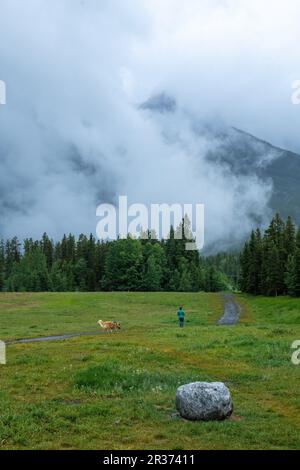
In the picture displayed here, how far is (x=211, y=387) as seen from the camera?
18.6 meters

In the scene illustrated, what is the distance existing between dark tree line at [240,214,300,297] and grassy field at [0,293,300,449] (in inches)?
2394

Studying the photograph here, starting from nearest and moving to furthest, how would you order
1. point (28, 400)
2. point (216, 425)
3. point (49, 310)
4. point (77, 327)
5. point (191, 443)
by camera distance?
1. point (191, 443)
2. point (216, 425)
3. point (28, 400)
4. point (77, 327)
5. point (49, 310)

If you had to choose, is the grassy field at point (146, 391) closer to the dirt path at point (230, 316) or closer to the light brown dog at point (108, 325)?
the light brown dog at point (108, 325)

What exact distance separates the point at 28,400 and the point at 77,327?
39599mm

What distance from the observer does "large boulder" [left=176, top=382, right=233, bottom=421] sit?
1838 centimetres

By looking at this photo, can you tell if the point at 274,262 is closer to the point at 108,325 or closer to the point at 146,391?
the point at 108,325

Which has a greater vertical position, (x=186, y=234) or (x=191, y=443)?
(x=186, y=234)

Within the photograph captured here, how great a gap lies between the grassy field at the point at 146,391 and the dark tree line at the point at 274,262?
6080 centimetres

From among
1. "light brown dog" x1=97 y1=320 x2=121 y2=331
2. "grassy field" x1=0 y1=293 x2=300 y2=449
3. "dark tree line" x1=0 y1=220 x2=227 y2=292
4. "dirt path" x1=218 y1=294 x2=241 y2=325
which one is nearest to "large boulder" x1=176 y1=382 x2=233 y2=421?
"grassy field" x1=0 y1=293 x2=300 y2=449

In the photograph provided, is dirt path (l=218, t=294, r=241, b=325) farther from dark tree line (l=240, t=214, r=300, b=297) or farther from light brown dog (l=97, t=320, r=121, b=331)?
light brown dog (l=97, t=320, r=121, b=331)

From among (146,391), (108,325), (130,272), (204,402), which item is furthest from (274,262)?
(204,402)
